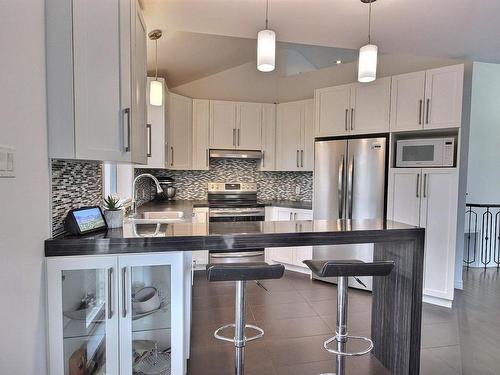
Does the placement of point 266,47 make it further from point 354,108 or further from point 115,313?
point 354,108

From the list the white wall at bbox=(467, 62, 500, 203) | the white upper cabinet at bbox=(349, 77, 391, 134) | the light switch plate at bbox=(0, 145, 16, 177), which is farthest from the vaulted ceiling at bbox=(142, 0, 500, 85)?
the white wall at bbox=(467, 62, 500, 203)

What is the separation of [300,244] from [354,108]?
247cm

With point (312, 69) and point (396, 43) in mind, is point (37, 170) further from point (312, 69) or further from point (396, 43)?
point (312, 69)

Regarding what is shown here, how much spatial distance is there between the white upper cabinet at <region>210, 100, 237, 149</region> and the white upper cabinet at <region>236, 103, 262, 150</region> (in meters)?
0.09

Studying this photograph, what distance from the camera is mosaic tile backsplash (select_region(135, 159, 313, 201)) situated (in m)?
4.84

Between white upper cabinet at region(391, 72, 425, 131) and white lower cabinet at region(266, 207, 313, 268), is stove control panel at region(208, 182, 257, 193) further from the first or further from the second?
white upper cabinet at region(391, 72, 425, 131)

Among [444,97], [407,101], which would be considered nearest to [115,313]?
[407,101]

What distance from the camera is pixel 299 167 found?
4.55 meters

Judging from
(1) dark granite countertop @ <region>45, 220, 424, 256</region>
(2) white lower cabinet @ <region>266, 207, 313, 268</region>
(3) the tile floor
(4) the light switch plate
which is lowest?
(3) the tile floor

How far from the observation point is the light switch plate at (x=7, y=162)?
109 cm

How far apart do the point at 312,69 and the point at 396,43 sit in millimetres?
1608

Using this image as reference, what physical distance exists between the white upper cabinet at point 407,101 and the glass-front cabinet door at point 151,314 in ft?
9.53

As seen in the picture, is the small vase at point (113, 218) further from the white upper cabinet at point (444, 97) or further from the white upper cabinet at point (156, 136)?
the white upper cabinet at point (444, 97)

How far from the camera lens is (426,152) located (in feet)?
11.0
